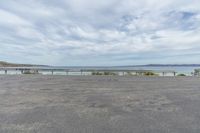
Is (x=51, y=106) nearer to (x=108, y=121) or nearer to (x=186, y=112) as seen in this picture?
(x=108, y=121)

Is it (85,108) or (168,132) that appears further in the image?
(85,108)

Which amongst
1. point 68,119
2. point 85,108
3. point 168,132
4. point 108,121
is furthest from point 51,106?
point 168,132

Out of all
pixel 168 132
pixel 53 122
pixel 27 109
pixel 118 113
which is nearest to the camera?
pixel 168 132

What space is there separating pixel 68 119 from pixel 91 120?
2.49 feet

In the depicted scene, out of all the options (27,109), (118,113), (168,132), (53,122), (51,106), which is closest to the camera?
(168,132)

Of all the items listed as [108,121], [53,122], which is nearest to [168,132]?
[108,121]

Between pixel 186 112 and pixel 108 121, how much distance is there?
3.13 m

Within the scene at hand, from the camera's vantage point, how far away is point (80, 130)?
4789mm

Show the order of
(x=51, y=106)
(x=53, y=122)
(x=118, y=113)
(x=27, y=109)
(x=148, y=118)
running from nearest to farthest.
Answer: (x=53, y=122), (x=148, y=118), (x=118, y=113), (x=27, y=109), (x=51, y=106)

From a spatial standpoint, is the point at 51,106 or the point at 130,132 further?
the point at 51,106

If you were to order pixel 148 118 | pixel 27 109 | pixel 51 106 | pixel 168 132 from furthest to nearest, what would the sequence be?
pixel 51 106 < pixel 27 109 < pixel 148 118 < pixel 168 132

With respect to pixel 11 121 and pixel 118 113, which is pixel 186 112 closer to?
pixel 118 113

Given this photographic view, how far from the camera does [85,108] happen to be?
24.1 ft

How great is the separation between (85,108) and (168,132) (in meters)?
3.59
